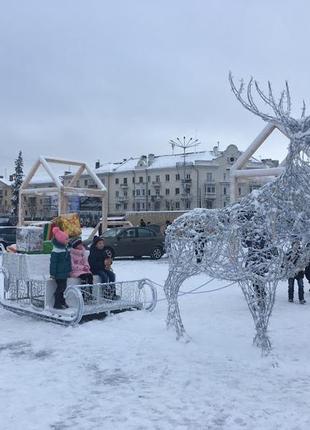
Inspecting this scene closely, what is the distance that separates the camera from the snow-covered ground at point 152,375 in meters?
4.50

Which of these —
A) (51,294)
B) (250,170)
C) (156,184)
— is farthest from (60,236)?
(156,184)

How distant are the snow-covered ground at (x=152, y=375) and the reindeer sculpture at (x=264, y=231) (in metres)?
0.80

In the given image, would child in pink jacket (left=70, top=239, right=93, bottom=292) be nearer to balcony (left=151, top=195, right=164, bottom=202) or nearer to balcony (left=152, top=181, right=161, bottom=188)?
balcony (left=152, top=181, right=161, bottom=188)

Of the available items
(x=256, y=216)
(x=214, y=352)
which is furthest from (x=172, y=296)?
(x=256, y=216)

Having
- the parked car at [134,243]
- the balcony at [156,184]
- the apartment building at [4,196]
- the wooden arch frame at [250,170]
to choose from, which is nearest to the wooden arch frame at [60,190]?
the parked car at [134,243]

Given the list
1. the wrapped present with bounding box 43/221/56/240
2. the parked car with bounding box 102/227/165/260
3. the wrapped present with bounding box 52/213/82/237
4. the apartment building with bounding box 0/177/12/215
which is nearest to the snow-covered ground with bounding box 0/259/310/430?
the wrapped present with bounding box 52/213/82/237

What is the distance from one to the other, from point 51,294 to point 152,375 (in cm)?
367

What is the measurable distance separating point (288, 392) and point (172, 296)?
2.71 m

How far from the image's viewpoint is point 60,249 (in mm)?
8781

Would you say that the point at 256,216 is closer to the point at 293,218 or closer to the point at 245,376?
the point at 293,218

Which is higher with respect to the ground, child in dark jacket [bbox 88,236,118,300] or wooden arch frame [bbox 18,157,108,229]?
wooden arch frame [bbox 18,157,108,229]

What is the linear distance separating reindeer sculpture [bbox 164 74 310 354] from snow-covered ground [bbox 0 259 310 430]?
80 cm

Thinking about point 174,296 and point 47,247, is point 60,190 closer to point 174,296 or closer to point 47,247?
point 47,247

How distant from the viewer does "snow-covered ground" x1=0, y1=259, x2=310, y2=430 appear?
4496 millimetres
